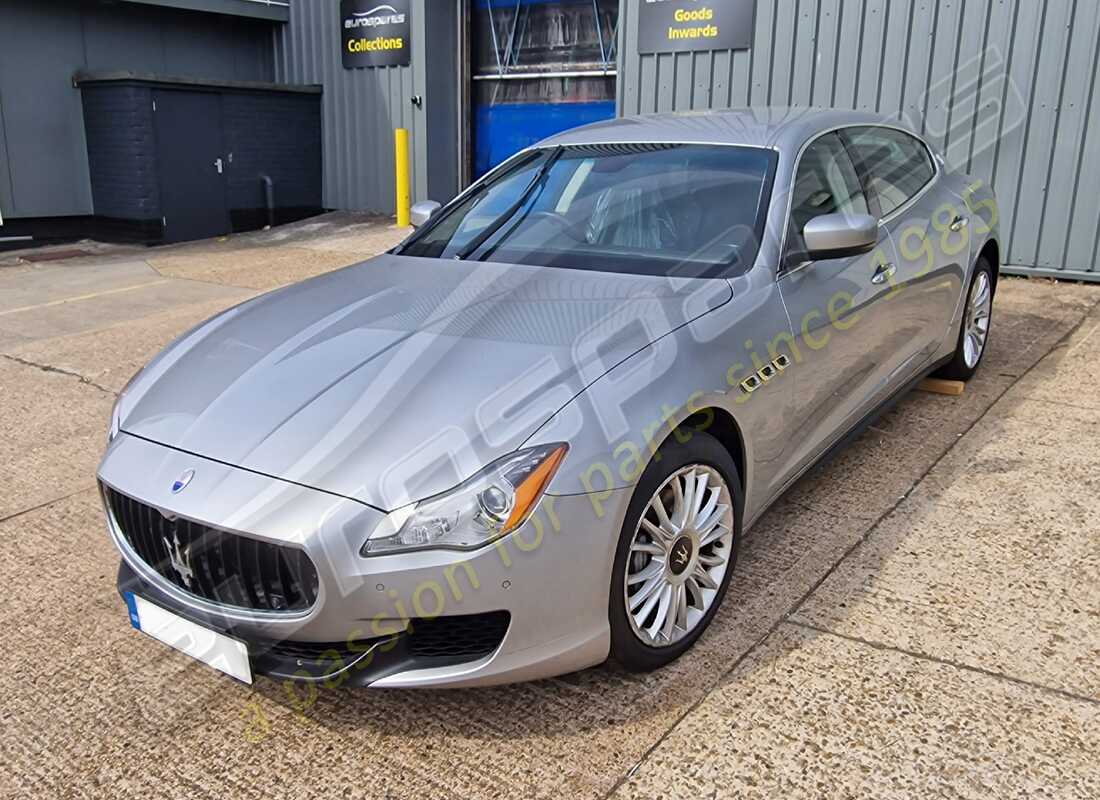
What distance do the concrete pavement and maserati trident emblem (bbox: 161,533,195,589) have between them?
473 mm

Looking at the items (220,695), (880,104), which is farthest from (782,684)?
(880,104)

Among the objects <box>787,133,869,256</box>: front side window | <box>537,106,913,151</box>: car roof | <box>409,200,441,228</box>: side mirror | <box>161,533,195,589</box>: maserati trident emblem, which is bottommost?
<box>161,533,195,589</box>: maserati trident emblem

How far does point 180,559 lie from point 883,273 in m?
2.85

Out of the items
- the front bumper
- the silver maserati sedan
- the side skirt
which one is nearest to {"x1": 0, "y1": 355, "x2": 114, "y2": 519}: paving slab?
the silver maserati sedan

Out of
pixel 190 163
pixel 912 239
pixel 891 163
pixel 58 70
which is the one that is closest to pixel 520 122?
pixel 190 163

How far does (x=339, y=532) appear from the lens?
2.13m

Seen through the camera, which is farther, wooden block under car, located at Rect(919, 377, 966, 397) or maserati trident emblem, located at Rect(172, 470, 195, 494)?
wooden block under car, located at Rect(919, 377, 966, 397)

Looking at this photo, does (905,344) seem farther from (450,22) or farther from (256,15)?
(256,15)

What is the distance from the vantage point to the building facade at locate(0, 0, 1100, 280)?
8125mm

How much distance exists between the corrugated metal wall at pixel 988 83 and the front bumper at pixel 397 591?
7465 mm

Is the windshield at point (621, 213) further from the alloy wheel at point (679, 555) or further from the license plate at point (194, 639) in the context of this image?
the license plate at point (194, 639)

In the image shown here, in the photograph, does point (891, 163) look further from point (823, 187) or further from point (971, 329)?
point (971, 329)

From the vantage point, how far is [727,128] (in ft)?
12.4

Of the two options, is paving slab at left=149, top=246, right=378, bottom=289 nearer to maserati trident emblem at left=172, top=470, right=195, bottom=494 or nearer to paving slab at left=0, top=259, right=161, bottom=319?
paving slab at left=0, top=259, right=161, bottom=319
